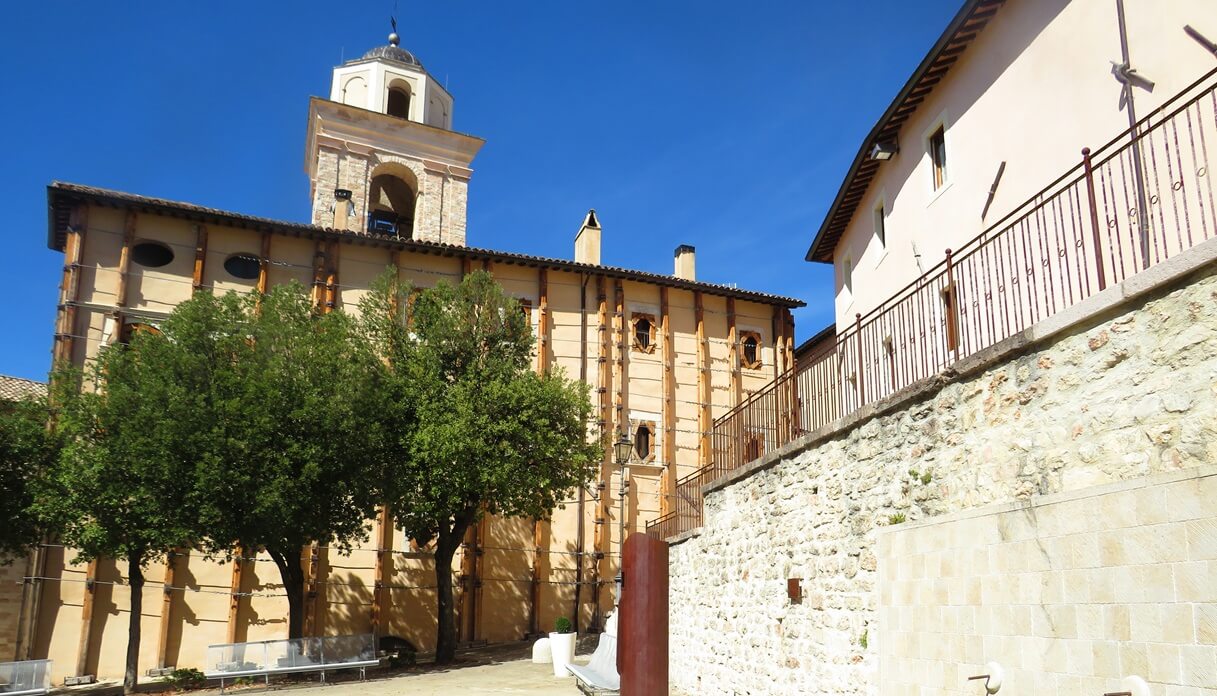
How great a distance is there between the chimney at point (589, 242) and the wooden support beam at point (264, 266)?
10195 millimetres

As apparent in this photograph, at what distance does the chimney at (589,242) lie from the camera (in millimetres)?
32541

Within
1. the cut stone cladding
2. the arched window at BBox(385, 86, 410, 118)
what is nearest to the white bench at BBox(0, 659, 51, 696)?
the cut stone cladding

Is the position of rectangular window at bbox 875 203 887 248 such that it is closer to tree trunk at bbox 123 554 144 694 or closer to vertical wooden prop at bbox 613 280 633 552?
vertical wooden prop at bbox 613 280 633 552

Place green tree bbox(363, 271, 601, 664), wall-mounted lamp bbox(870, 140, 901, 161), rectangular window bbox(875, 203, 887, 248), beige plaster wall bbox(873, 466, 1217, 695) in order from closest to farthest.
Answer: beige plaster wall bbox(873, 466, 1217, 695)
wall-mounted lamp bbox(870, 140, 901, 161)
rectangular window bbox(875, 203, 887, 248)
green tree bbox(363, 271, 601, 664)

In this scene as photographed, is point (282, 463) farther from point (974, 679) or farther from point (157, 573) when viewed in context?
point (974, 679)

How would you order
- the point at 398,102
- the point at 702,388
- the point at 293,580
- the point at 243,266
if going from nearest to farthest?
the point at 293,580
the point at 243,266
the point at 702,388
the point at 398,102

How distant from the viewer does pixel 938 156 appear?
15883mm

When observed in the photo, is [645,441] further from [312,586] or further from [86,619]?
[86,619]

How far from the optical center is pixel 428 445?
2227 cm

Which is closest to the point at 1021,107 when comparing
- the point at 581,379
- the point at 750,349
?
the point at 581,379

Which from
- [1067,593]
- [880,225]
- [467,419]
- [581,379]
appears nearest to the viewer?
[1067,593]

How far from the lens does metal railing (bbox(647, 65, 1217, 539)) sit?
28.1 ft

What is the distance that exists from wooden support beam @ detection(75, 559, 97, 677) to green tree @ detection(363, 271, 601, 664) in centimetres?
797

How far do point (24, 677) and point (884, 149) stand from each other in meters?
18.7
